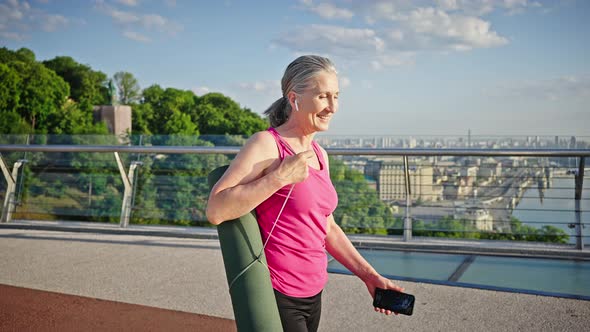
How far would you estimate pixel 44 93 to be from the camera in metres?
74.9

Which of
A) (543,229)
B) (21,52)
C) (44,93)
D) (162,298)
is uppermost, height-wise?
(21,52)

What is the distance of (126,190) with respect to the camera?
25.8 ft

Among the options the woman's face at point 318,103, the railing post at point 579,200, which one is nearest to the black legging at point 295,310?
the woman's face at point 318,103

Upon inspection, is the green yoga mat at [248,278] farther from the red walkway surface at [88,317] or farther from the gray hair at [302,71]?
the red walkway surface at [88,317]

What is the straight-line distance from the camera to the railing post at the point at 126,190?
309 inches

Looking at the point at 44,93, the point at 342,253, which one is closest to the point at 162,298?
the point at 342,253

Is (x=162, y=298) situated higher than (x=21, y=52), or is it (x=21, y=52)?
(x=21, y=52)

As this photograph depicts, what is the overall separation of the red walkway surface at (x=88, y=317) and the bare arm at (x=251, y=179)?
7.07 feet

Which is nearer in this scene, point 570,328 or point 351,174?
point 570,328

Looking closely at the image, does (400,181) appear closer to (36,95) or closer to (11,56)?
(36,95)

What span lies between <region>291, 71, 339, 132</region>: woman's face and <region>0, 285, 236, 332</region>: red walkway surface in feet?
7.23

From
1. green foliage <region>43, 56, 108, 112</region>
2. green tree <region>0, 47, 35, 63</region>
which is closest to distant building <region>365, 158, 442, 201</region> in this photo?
green tree <region>0, 47, 35, 63</region>

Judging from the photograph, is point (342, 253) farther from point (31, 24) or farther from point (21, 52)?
point (31, 24)

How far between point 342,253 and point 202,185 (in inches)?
213
